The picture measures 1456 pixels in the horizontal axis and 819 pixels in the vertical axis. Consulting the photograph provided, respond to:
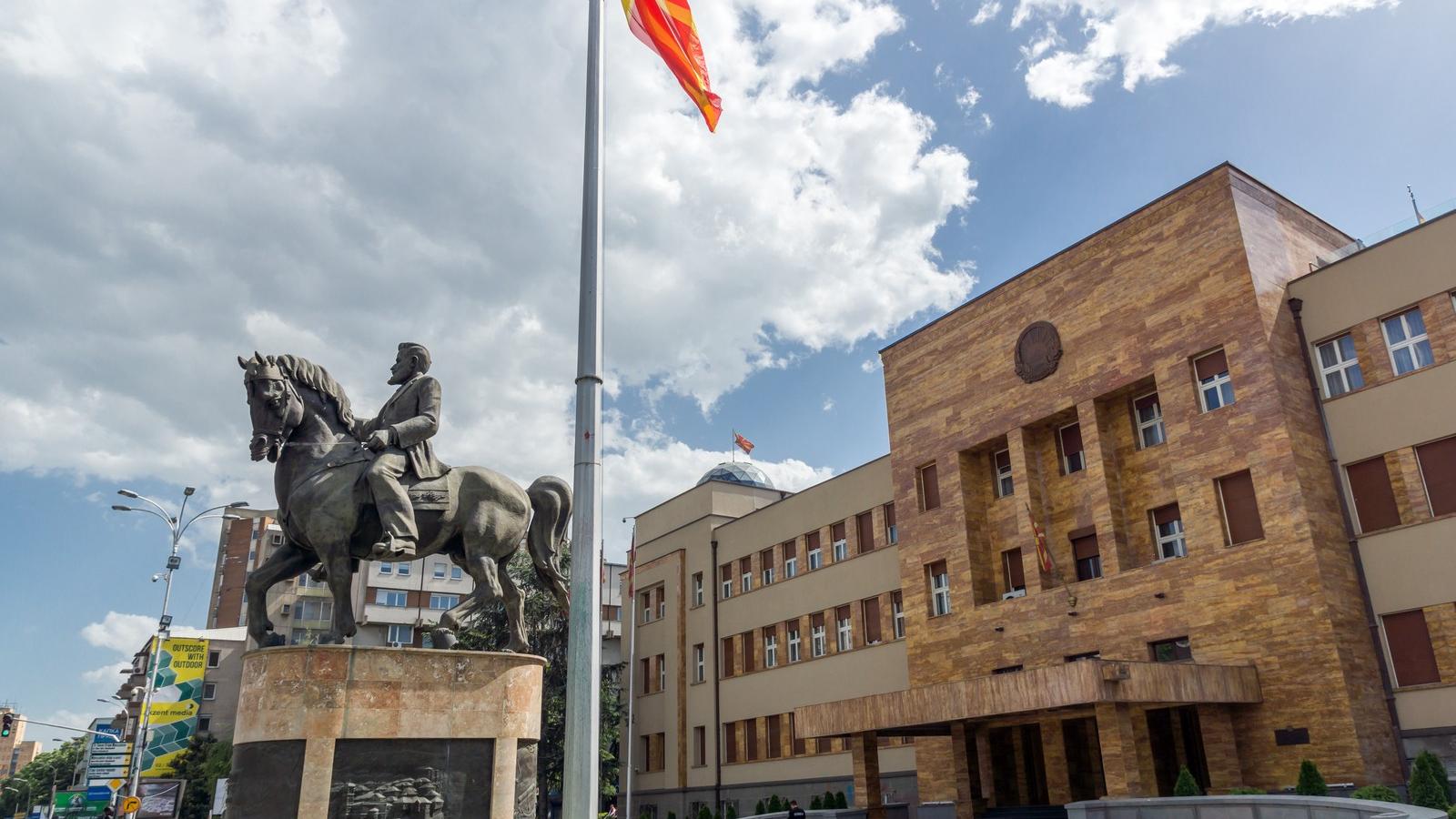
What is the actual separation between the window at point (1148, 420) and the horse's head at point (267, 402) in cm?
2252

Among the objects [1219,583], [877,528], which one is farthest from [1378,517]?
[877,528]

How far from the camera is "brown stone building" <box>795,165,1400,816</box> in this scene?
71.9 ft

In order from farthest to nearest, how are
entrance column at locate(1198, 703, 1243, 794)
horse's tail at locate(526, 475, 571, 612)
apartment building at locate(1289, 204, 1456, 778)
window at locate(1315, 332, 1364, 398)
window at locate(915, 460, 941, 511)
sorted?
window at locate(915, 460, 941, 511)
window at locate(1315, 332, 1364, 398)
entrance column at locate(1198, 703, 1243, 794)
apartment building at locate(1289, 204, 1456, 778)
horse's tail at locate(526, 475, 571, 612)

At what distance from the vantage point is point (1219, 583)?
23.9m

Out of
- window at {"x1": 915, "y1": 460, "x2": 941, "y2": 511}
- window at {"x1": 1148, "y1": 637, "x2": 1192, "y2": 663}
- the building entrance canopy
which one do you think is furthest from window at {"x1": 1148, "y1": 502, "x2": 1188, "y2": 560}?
window at {"x1": 915, "y1": 460, "x2": 941, "y2": 511}

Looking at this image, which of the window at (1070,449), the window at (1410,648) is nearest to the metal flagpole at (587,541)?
the window at (1410,648)

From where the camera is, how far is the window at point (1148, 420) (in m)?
27.0

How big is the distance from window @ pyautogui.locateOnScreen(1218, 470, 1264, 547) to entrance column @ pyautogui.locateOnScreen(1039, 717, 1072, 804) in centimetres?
615

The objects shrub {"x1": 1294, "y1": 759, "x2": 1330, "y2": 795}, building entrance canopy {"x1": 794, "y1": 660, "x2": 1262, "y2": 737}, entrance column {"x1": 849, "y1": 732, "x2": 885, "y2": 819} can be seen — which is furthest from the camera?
entrance column {"x1": 849, "y1": 732, "x2": 885, "y2": 819}

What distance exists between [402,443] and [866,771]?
2048 cm

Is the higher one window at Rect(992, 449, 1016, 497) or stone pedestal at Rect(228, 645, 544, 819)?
window at Rect(992, 449, 1016, 497)

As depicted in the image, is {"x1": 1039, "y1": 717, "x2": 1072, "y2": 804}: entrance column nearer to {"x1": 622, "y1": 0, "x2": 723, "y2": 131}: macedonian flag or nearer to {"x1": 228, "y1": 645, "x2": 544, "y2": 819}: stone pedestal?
{"x1": 228, "y1": 645, "x2": 544, "y2": 819}: stone pedestal

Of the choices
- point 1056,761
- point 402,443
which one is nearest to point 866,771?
→ point 1056,761

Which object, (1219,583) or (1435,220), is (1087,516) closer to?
(1219,583)
